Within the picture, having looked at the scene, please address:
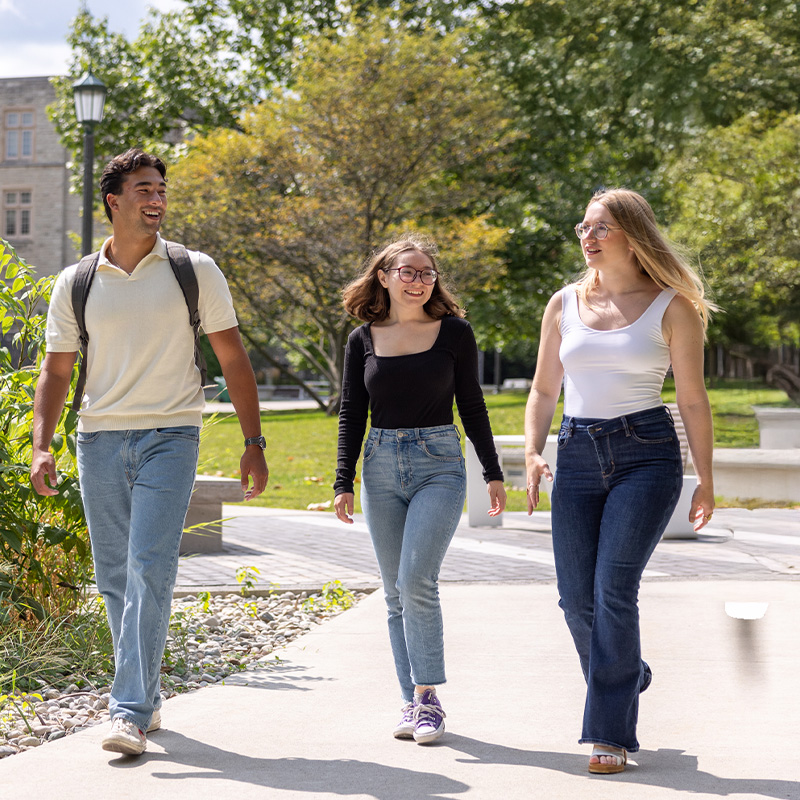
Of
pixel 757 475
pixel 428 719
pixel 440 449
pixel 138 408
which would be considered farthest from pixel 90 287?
pixel 757 475

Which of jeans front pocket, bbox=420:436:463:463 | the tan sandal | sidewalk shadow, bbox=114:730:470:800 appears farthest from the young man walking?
the tan sandal

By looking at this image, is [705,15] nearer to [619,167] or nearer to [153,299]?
[619,167]

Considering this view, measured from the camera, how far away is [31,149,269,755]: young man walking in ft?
12.3

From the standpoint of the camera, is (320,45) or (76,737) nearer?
(76,737)

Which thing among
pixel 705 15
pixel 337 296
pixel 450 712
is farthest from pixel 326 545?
pixel 705 15

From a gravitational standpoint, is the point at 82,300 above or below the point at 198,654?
above

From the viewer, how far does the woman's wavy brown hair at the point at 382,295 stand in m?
4.22

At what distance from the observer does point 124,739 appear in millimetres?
3598

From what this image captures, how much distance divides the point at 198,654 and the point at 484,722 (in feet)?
5.96

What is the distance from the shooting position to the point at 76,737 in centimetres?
394

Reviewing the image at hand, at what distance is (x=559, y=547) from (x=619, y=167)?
23.8 metres

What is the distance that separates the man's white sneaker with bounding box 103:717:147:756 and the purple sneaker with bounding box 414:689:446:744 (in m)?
0.93

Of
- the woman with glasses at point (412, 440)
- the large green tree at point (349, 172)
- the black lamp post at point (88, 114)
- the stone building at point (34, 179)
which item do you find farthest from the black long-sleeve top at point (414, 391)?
the stone building at point (34, 179)

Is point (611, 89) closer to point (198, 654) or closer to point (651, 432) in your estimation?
point (198, 654)
